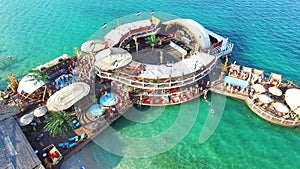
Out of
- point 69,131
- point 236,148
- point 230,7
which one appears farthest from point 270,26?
point 69,131

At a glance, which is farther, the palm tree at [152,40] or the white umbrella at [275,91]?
the palm tree at [152,40]

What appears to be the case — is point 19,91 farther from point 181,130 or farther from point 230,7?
point 230,7

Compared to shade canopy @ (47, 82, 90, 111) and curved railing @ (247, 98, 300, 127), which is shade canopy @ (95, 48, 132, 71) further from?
curved railing @ (247, 98, 300, 127)

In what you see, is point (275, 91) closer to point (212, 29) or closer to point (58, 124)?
point (212, 29)

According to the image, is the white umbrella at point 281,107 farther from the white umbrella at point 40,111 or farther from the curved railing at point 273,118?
the white umbrella at point 40,111

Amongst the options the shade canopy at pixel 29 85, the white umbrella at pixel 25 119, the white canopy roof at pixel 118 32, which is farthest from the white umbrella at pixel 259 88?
the white umbrella at pixel 25 119
